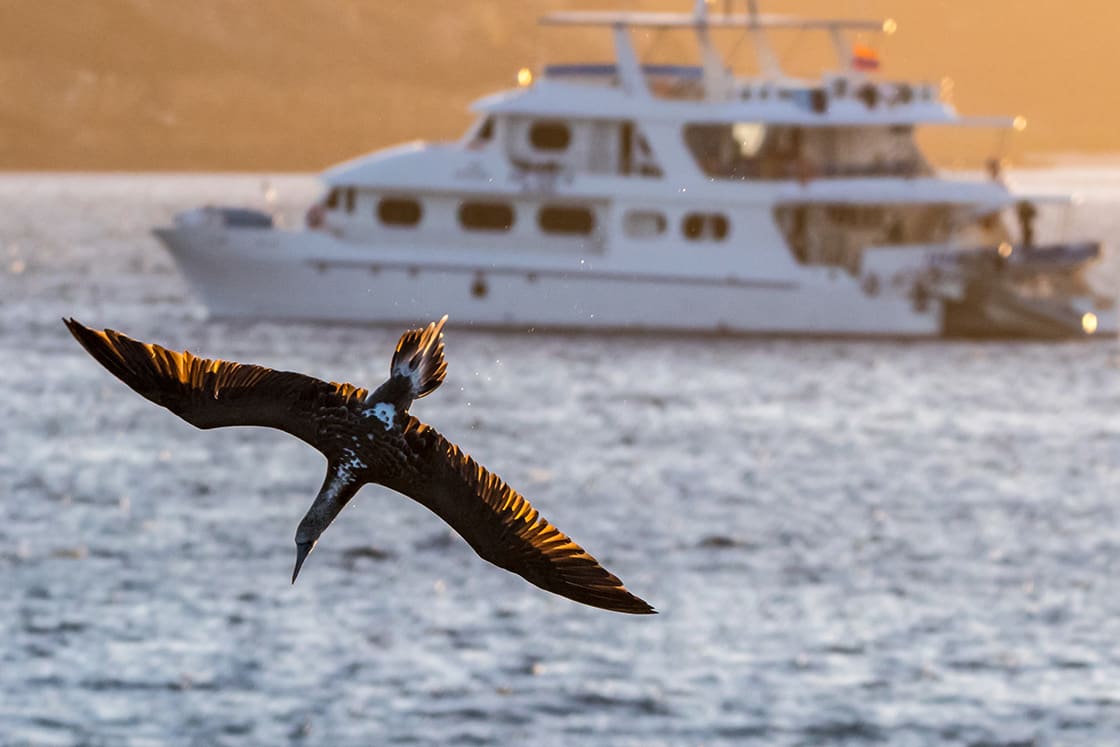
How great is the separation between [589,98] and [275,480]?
16.3 m

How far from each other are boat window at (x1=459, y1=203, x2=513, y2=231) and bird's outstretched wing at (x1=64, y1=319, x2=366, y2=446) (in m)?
66.1

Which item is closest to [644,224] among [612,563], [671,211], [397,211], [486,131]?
[671,211]

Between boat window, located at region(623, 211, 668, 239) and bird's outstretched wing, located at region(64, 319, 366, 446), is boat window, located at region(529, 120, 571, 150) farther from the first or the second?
bird's outstretched wing, located at region(64, 319, 366, 446)

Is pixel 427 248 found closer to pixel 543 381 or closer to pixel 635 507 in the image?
pixel 635 507

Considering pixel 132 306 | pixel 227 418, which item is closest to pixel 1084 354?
pixel 132 306

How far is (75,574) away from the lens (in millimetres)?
58500

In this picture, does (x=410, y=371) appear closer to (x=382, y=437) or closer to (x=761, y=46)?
(x=382, y=437)

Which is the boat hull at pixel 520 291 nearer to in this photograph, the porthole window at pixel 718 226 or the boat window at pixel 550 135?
the porthole window at pixel 718 226

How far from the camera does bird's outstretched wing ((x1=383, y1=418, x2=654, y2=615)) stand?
7.56 m

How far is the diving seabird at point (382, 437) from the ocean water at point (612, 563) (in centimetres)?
3451

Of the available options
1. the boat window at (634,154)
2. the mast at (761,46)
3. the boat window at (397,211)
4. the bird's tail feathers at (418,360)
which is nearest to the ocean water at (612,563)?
the boat window at (397,211)

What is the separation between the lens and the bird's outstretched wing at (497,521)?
756cm

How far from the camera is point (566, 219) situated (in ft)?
249

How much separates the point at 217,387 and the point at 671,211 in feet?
215
